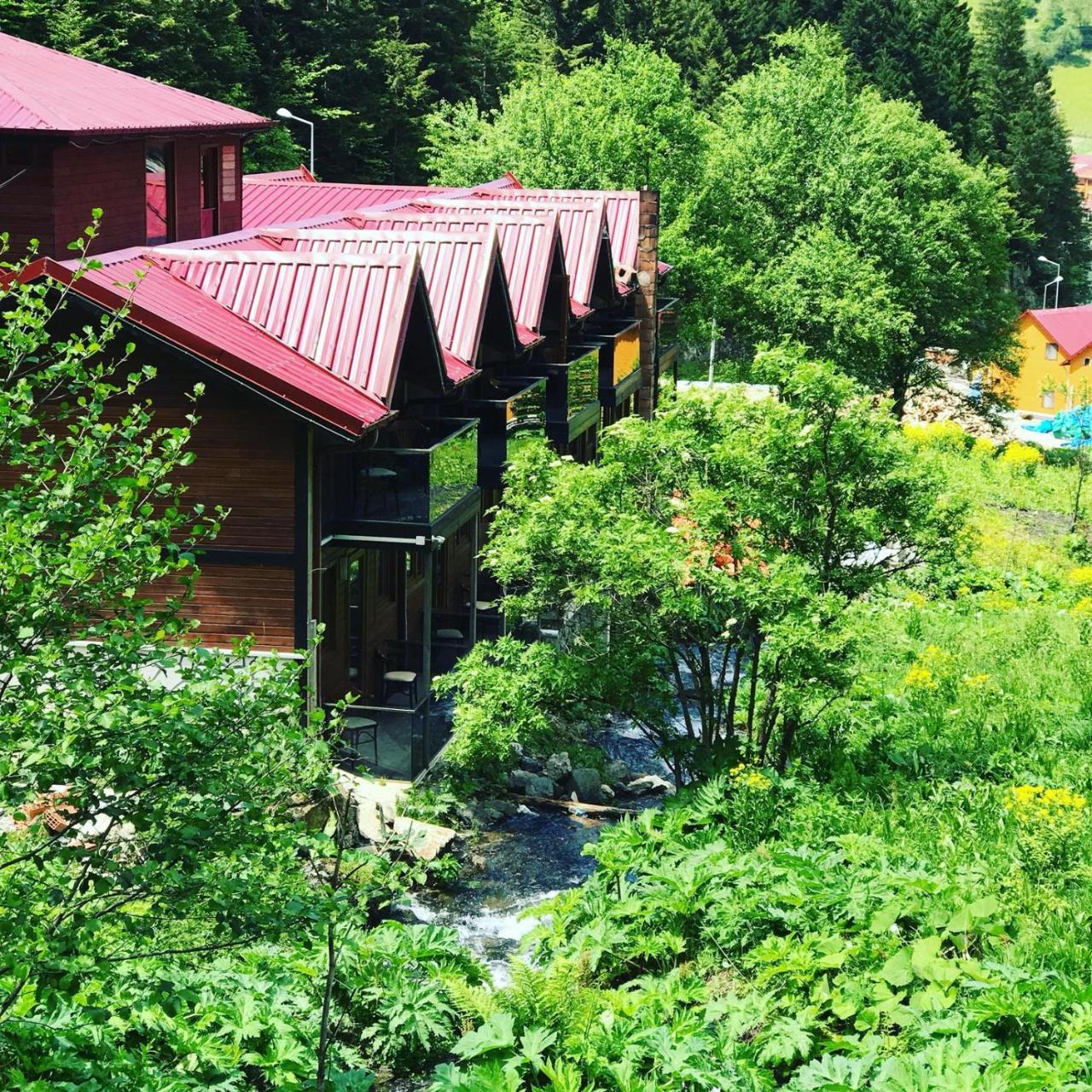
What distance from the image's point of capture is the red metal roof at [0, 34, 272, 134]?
75.4 feet

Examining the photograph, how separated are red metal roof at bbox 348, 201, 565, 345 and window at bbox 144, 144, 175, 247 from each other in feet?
12.9

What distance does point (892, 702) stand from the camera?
23312 mm

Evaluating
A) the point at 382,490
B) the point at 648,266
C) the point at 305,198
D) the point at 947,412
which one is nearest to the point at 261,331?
the point at 382,490

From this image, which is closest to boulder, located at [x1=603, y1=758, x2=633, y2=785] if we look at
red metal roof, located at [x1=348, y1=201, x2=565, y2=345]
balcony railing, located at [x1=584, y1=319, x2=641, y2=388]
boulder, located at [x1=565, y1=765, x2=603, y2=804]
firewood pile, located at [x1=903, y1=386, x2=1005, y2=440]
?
boulder, located at [x1=565, y1=765, x2=603, y2=804]

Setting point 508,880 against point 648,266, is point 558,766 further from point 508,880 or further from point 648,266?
point 648,266

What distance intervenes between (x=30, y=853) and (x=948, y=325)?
5523cm

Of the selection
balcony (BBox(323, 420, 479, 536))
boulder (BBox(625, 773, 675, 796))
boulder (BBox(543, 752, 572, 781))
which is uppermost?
balcony (BBox(323, 420, 479, 536))

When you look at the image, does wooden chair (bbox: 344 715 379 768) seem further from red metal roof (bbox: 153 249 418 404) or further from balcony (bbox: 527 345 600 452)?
balcony (bbox: 527 345 600 452)

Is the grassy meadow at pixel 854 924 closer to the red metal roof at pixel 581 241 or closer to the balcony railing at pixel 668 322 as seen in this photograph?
the red metal roof at pixel 581 241

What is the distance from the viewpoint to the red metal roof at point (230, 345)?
67.1ft

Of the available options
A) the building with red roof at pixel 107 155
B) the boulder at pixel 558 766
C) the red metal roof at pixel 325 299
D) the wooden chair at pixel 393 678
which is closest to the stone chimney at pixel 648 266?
the building with red roof at pixel 107 155

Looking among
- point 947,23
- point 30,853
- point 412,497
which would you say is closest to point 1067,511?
point 412,497

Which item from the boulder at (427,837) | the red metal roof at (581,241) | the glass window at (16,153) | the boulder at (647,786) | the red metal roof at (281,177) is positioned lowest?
the boulder at (647,786)

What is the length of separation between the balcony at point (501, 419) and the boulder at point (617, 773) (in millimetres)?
5983
